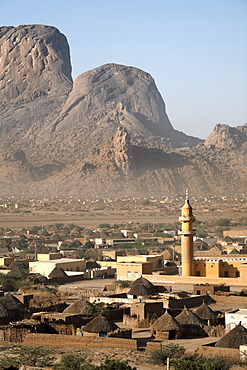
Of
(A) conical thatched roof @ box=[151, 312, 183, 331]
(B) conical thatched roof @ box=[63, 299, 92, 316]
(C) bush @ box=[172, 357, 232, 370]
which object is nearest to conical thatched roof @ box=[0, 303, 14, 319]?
(B) conical thatched roof @ box=[63, 299, 92, 316]

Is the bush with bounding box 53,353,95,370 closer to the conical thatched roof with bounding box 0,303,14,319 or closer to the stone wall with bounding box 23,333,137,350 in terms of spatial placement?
the stone wall with bounding box 23,333,137,350

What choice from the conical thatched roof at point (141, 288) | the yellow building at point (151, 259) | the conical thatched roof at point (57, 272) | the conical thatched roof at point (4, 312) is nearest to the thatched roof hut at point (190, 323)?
the conical thatched roof at point (4, 312)

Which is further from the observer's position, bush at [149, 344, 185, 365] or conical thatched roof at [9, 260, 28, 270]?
conical thatched roof at [9, 260, 28, 270]

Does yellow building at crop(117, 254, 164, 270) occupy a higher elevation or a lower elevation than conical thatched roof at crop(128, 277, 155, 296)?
higher

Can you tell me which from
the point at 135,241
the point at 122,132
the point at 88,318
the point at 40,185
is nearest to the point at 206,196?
the point at 122,132

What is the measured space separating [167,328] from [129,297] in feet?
27.2

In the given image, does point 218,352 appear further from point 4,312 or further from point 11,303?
point 11,303

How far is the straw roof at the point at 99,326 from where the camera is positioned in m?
26.8

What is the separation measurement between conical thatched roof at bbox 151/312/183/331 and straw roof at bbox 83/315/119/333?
1493 millimetres

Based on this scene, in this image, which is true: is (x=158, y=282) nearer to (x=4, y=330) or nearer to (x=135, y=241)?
(x=4, y=330)

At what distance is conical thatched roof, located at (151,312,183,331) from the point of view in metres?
27.4

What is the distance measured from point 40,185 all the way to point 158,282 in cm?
12890

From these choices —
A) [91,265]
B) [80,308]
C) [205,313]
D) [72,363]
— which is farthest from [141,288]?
[72,363]

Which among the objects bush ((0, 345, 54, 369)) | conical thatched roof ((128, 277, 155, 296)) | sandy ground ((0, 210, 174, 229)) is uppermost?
sandy ground ((0, 210, 174, 229))
